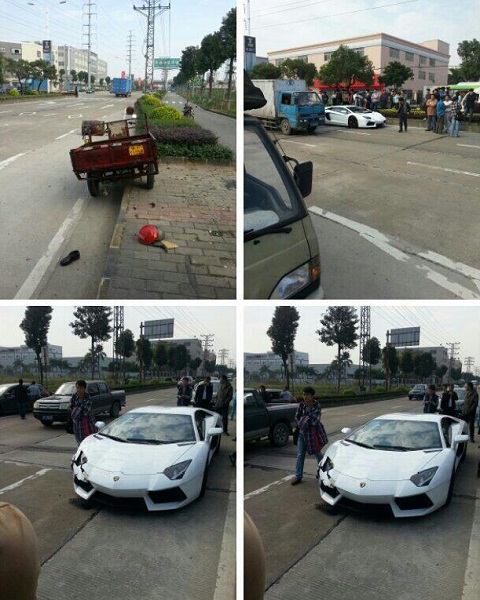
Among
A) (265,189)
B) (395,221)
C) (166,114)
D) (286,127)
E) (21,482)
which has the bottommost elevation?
(21,482)

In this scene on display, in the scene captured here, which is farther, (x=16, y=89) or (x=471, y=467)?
(x=16, y=89)

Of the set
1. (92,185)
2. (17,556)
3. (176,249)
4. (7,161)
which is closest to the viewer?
(17,556)

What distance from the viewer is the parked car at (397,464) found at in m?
1.68

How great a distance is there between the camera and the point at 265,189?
1894 mm

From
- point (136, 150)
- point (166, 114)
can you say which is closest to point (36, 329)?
point (136, 150)

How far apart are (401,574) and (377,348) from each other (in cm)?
69

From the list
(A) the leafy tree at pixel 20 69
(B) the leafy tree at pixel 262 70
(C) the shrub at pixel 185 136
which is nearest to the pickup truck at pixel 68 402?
(B) the leafy tree at pixel 262 70

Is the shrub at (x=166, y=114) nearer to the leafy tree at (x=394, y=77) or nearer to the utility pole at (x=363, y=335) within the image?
the leafy tree at (x=394, y=77)

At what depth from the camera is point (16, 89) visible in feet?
89.4

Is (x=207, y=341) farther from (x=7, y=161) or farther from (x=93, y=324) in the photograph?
(x=7, y=161)

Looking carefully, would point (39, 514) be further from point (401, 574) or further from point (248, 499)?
point (401, 574)

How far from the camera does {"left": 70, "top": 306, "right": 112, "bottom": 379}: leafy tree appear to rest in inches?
70.1

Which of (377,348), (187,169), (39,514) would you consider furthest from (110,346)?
(187,169)

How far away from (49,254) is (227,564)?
1.85 m
